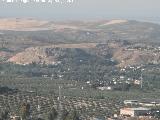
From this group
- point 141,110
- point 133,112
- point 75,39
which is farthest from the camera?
point 75,39

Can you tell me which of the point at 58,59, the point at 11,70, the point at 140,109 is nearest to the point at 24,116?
the point at 140,109

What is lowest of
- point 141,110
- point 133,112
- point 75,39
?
point 75,39

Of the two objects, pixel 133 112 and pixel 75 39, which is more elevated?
pixel 133 112

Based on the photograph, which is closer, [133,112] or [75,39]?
[133,112]

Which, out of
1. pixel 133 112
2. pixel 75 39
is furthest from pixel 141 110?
pixel 75 39

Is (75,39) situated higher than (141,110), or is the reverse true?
(141,110)

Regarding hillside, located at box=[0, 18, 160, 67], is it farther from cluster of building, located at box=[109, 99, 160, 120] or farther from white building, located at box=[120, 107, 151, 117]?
white building, located at box=[120, 107, 151, 117]

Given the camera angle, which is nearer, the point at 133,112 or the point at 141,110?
the point at 133,112

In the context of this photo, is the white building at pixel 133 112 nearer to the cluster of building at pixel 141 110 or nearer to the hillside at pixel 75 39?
the cluster of building at pixel 141 110

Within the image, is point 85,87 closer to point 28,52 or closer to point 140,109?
point 140,109

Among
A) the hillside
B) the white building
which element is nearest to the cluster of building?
the white building

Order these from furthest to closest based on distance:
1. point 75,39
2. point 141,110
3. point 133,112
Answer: point 75,39, point 141,110, point 133,112

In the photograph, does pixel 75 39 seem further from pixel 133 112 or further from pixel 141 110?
pixel 133 112
